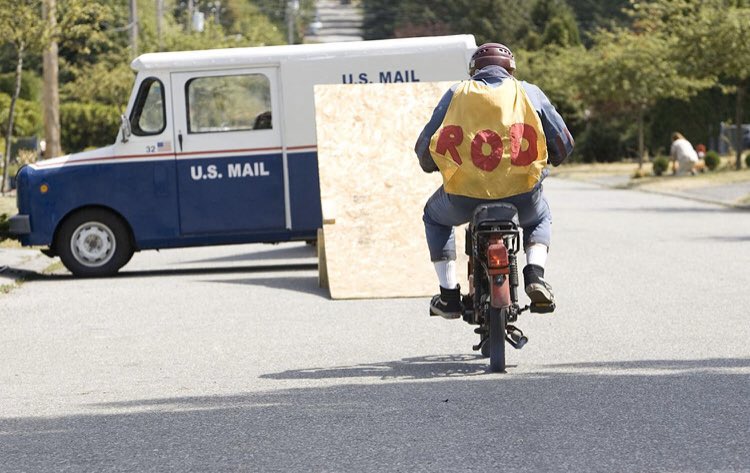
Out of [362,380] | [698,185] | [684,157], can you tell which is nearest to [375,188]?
[362,380]

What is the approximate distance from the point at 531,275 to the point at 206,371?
1979mm

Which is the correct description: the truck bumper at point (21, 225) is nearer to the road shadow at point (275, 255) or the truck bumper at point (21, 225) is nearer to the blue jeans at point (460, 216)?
the road shadow at point (275, 255)

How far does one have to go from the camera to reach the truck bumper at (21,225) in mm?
16469

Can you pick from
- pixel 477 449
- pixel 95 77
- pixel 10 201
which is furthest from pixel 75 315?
pixel 95 77

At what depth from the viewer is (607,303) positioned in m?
12.5

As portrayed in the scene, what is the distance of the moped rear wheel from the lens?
8.32 metres

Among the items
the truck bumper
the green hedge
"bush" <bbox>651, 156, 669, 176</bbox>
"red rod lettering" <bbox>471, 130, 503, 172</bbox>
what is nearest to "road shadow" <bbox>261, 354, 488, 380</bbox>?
"red rod lettering" <bbox>471, 130, 503, 172</bbox>

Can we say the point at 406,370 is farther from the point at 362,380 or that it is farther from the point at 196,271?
the point at 196,271

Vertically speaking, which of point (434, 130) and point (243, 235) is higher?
point (434, 130)

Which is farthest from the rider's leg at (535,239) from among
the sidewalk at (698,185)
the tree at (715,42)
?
the tree at (715,42)

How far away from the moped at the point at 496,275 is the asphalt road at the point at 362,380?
0.24 meters

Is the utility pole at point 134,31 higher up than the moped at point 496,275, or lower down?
higher up

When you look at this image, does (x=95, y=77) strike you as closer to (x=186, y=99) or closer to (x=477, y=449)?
(x=186, y=99)

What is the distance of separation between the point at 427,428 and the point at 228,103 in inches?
396
